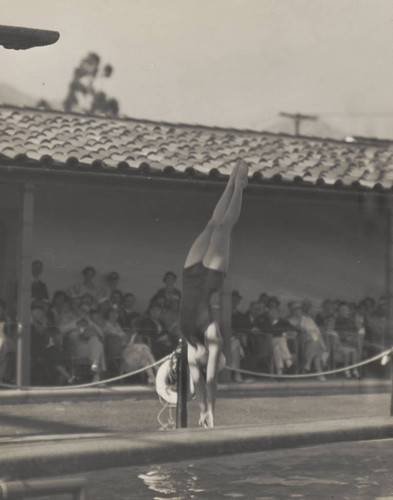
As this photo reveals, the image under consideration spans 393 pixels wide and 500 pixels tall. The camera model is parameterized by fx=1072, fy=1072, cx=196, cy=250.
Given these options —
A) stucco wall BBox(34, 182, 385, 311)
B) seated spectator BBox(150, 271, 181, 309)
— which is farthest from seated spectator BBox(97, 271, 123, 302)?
seated spectator BBox(150, 271, 181, 309)

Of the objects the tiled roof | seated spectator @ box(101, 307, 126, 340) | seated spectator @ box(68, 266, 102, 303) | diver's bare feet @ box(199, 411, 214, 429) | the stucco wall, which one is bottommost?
diver's bare feet @ box(199, 411, 214, 429)

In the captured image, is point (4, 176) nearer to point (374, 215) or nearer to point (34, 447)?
point (374, 215)

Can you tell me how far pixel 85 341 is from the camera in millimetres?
12445

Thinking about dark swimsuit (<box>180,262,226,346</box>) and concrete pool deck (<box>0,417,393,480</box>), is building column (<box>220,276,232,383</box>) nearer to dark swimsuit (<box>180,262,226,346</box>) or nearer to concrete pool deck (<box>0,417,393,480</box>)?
dark swimsuit (<box>180,262,226,346</box>)

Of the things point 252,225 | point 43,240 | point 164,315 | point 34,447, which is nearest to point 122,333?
point 164,315

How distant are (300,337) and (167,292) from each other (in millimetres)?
1787

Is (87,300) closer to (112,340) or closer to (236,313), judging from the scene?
(112,340)

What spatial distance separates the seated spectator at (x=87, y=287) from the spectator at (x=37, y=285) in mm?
606

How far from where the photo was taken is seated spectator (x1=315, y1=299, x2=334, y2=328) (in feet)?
46.6

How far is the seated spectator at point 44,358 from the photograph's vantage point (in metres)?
12.2

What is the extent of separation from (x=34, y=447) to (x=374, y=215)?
1025cm

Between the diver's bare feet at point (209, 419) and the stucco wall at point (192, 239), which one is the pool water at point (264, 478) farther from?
the stucco wall at point (192, 239)

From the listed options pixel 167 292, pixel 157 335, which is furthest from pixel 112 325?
pixel 167 292

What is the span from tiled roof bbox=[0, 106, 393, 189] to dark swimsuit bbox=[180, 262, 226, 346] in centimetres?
268
